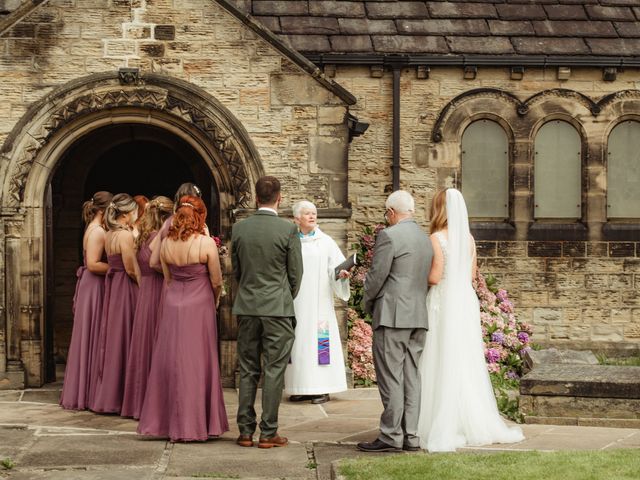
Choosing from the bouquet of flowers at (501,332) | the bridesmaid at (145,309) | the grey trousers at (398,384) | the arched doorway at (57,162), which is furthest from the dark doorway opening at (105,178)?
the grey trousers at (398,384)

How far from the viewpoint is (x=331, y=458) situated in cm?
877

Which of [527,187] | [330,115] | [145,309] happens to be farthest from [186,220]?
[527,187]

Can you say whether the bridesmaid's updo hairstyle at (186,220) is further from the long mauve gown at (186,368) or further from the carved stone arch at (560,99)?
the carved stone arch at (560,99)

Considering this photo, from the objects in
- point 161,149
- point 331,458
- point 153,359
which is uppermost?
point 161,149

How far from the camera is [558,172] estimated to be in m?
15.6

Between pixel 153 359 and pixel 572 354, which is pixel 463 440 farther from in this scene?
pixel 572 354

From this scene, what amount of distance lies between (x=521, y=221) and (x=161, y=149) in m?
4.91

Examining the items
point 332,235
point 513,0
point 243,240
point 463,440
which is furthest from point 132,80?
point 513,0

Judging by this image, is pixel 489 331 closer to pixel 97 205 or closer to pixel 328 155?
pixel 328 155

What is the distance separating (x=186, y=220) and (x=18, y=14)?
3.91 m

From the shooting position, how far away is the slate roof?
50.1 feet

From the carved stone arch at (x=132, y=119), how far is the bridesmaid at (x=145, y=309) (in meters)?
1.82

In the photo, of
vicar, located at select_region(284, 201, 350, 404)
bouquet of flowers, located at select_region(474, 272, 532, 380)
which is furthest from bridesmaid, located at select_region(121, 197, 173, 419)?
bouquet of flowers, located at select_region(474, 272, 532, 380)

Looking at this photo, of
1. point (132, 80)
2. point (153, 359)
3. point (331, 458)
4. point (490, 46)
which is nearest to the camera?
point (331, 458)
